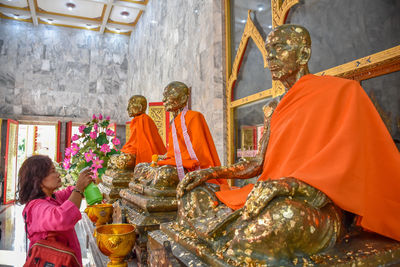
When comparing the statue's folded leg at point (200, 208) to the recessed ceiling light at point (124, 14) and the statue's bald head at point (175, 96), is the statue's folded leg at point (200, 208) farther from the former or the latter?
the recessed ceiling light at point (124, 14)

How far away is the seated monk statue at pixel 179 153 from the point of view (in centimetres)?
216

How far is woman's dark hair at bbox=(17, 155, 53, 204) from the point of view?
6.09 ft

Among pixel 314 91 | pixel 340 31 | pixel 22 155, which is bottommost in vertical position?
pixel 22 155

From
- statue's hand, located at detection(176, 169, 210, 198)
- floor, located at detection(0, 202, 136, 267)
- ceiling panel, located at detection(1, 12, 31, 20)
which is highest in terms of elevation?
ceiling panel, located at detection(1, 12, 31, 20)

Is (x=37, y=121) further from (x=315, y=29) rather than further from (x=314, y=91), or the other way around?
(x=314, y=91)

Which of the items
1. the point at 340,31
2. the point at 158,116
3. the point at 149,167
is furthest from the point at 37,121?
the point at 340,31

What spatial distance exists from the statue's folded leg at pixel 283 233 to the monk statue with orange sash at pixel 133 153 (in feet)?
8.47

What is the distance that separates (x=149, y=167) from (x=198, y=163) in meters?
0.43

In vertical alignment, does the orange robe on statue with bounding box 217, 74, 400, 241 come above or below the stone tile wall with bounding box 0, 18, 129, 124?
below

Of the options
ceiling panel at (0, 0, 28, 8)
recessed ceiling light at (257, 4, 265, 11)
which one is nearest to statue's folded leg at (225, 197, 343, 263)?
recessed ceiling light at (257, 4, 265, 11)

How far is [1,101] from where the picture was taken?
10.2 meters

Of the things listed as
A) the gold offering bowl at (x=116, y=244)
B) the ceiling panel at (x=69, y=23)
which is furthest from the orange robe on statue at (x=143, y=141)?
the ceiling panel at (x=69, y=23)

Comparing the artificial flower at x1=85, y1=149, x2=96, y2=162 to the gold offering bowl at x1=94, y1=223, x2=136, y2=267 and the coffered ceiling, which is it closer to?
the gold offering bowl at x1=94, y1=223, x2=136, y2=267

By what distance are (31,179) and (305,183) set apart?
1.68m
